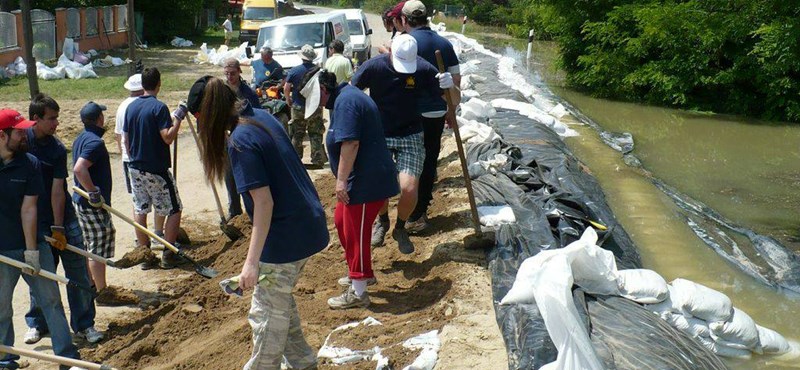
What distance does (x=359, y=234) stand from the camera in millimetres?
5199

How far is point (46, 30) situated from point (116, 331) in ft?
61.0

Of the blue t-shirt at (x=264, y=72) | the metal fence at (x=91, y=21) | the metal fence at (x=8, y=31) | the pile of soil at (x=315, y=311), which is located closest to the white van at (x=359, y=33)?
the metal fence at (x=8, y=31)

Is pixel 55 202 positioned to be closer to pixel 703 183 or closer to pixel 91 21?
pixel 703 183

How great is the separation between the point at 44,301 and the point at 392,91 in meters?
3.00

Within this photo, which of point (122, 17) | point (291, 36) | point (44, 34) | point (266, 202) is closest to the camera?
point (266, 202)

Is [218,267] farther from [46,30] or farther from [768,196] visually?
[46,30]

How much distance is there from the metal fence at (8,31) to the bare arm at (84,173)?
15.4m

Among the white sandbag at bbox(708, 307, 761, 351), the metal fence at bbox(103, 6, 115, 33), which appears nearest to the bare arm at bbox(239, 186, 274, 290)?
the white sandbag at bbox(708, 307, 761, 351)

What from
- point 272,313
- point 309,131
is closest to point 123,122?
point 272,313

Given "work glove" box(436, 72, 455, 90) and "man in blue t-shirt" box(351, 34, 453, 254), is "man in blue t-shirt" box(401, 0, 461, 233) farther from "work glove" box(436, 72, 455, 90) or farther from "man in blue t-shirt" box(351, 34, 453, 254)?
"work glove" box(436, 72, 455, 90)

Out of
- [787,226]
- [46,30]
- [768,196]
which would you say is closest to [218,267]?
[787,226]

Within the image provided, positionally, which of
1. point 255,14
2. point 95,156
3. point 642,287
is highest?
point 95,156

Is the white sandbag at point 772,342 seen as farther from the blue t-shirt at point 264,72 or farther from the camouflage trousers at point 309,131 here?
the blue t-shirt at point 264,72

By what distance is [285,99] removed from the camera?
10.6m
